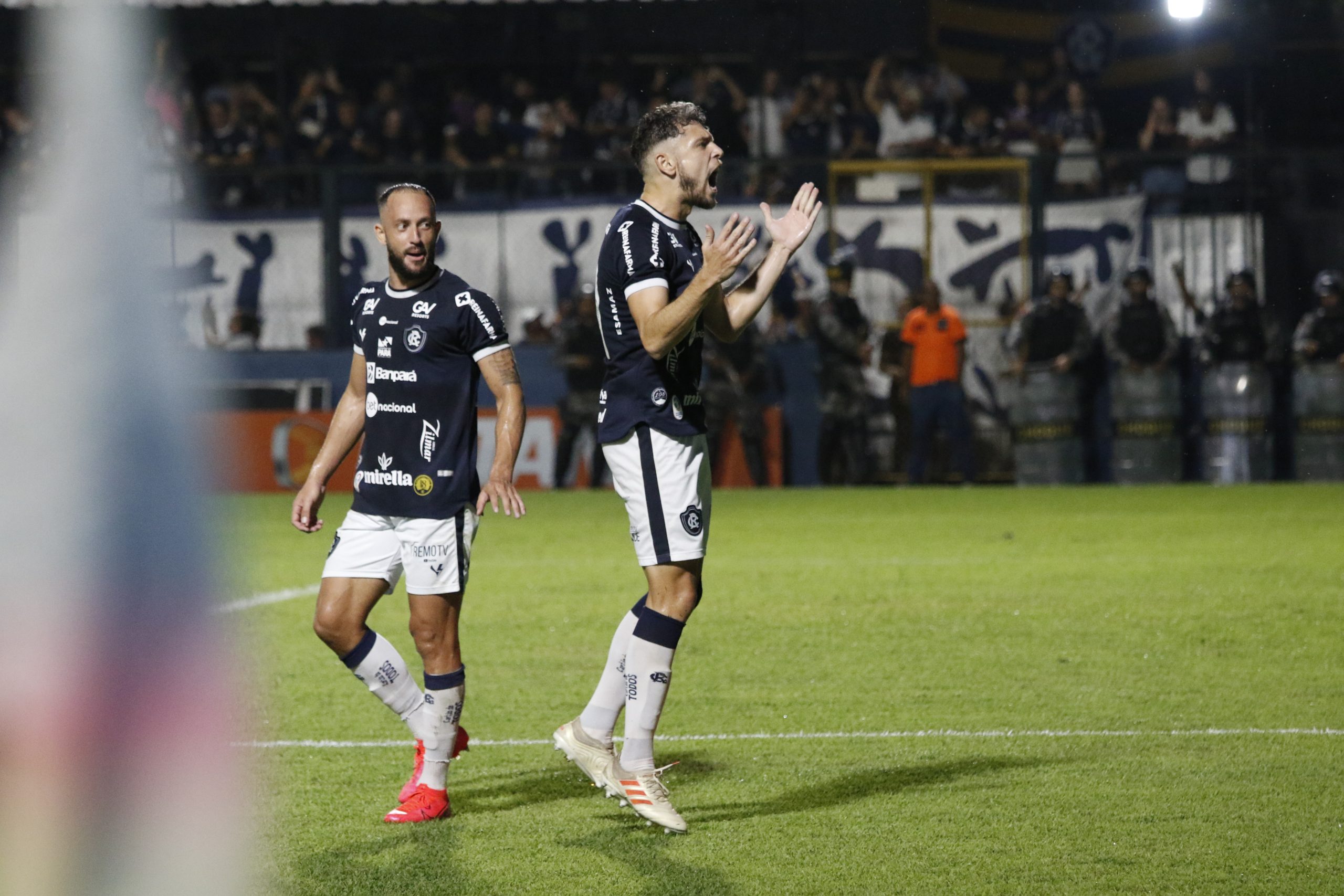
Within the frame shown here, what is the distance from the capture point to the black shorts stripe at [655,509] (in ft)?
16.7

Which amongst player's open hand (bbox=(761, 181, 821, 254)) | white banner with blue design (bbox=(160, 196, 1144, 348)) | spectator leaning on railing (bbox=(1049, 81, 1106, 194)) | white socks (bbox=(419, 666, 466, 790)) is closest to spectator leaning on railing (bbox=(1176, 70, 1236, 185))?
spectator leaning on railing (bbox=(1049, 81, 1106, 194))

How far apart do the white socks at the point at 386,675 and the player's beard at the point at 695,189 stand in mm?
1599

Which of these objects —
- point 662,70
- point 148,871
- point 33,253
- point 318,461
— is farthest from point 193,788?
point 662,70

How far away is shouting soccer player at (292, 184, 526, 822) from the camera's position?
17.1ft

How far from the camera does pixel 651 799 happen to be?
4.98 m

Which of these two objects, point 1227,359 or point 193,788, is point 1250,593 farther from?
point 193,788

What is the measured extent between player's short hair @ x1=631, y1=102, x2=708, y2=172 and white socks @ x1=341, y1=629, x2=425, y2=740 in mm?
1664

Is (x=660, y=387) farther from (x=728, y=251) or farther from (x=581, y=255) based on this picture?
(x=581, y=255)

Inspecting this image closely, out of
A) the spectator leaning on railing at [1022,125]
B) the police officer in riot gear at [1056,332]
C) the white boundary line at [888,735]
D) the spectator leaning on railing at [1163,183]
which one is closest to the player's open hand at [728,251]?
the white boundary line at [888,735]

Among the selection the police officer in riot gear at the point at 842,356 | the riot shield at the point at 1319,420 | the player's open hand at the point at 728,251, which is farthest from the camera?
the police officer in riot gear at the point at 842,356

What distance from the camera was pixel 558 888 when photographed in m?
4.38

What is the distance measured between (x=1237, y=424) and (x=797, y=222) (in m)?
13.1

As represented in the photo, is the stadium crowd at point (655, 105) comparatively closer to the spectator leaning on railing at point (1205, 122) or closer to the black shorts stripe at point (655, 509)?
the spectator leaning on railing at point (1205, 122)

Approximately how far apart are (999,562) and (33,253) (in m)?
10.4
